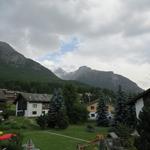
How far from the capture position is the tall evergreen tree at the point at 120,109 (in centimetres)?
4419

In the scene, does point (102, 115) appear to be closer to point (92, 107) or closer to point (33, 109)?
point (33, 109)

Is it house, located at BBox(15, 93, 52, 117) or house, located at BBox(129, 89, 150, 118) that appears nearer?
house, located at BBox(129, 89, 150, 118)

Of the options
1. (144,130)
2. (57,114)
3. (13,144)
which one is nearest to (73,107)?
(57,114)

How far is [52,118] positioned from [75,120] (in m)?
12.3

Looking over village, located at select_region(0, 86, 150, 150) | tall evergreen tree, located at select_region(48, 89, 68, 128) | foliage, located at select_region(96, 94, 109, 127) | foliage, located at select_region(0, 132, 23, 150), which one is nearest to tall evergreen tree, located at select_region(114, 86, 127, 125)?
village, located at select_region(0, 86, 150, 150)

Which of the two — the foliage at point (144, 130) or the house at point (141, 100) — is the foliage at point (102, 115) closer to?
the house at point (141, 100)

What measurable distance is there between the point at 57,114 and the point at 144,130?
3166 cm

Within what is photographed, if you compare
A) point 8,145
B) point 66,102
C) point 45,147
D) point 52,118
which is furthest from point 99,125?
point 8,145

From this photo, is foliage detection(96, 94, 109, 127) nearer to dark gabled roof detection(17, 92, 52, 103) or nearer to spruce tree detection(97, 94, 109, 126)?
spruce tree detection(97, 94, 109, 126)

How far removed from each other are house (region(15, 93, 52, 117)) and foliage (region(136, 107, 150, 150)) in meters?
52.2

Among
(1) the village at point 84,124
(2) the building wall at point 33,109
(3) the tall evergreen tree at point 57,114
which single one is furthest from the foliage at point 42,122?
(2) the building wall at point 33,109

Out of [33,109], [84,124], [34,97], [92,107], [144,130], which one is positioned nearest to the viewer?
[144,130]

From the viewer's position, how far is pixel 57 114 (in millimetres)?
44906

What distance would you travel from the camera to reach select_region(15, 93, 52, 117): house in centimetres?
6466
